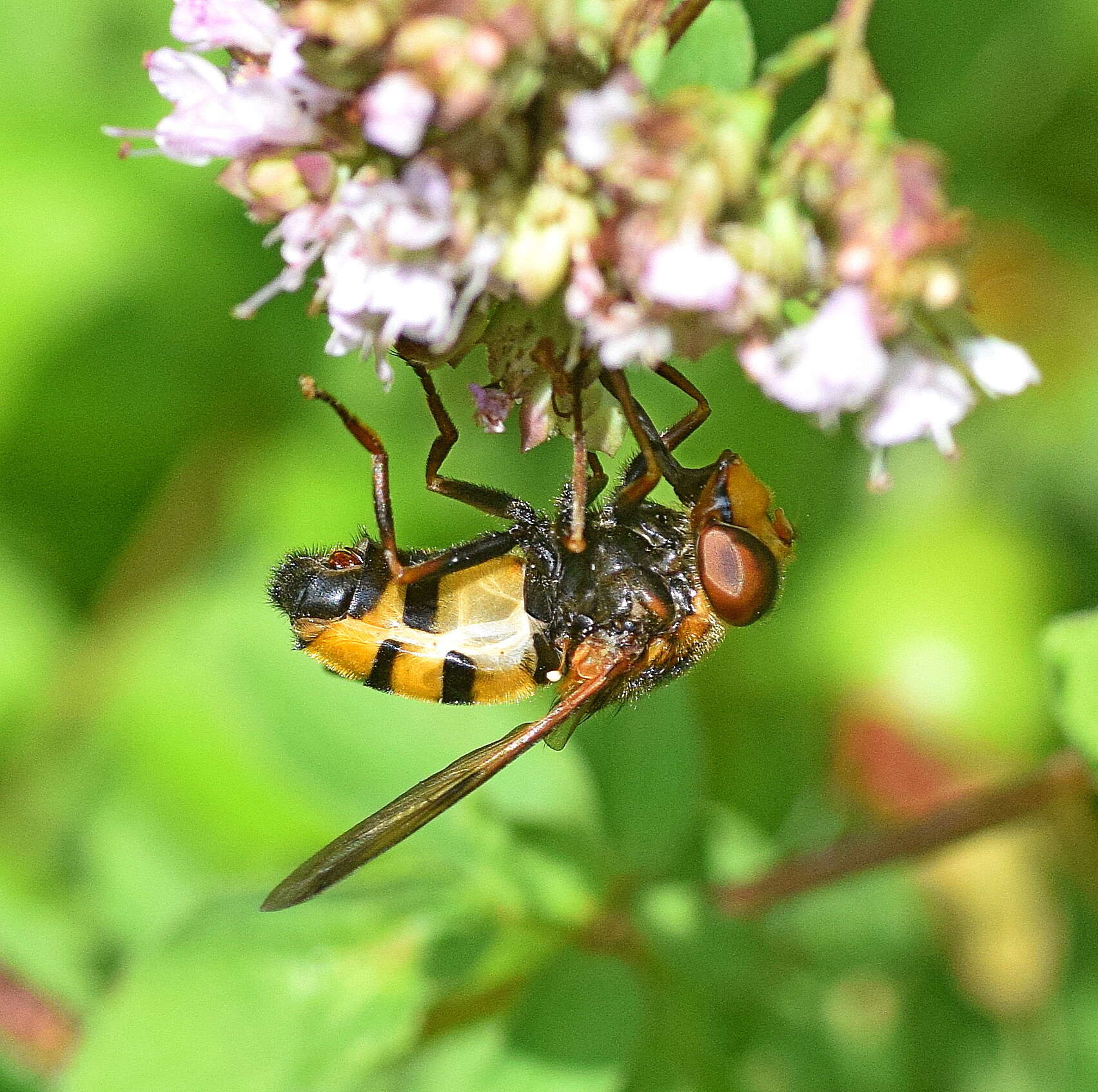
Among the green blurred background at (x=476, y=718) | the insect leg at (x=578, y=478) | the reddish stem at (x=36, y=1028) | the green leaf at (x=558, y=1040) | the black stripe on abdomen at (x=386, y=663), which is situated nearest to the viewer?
the insect leg at (x=578, y=478)

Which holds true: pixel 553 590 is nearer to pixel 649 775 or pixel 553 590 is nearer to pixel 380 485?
pixel 380 485

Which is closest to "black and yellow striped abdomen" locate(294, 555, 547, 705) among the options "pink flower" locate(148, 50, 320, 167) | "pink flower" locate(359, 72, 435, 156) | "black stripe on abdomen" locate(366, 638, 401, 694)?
"black stripe on abdomen" locate(366, 638, 401, 694)

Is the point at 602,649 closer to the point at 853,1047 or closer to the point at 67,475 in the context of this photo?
the point at 853,1047

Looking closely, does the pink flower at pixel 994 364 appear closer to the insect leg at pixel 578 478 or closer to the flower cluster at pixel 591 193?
the flower cluster at pixel 591 193

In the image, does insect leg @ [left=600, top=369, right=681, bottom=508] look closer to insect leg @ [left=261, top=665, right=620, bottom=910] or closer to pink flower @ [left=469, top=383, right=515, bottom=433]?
pink flower @ [left=469, top=383, right=515, bottom=433]

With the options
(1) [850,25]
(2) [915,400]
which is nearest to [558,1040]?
(2) [915,400]

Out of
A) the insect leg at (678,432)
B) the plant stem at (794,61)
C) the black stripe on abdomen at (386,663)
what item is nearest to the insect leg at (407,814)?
the black stripe on abdomen at (386,663)
